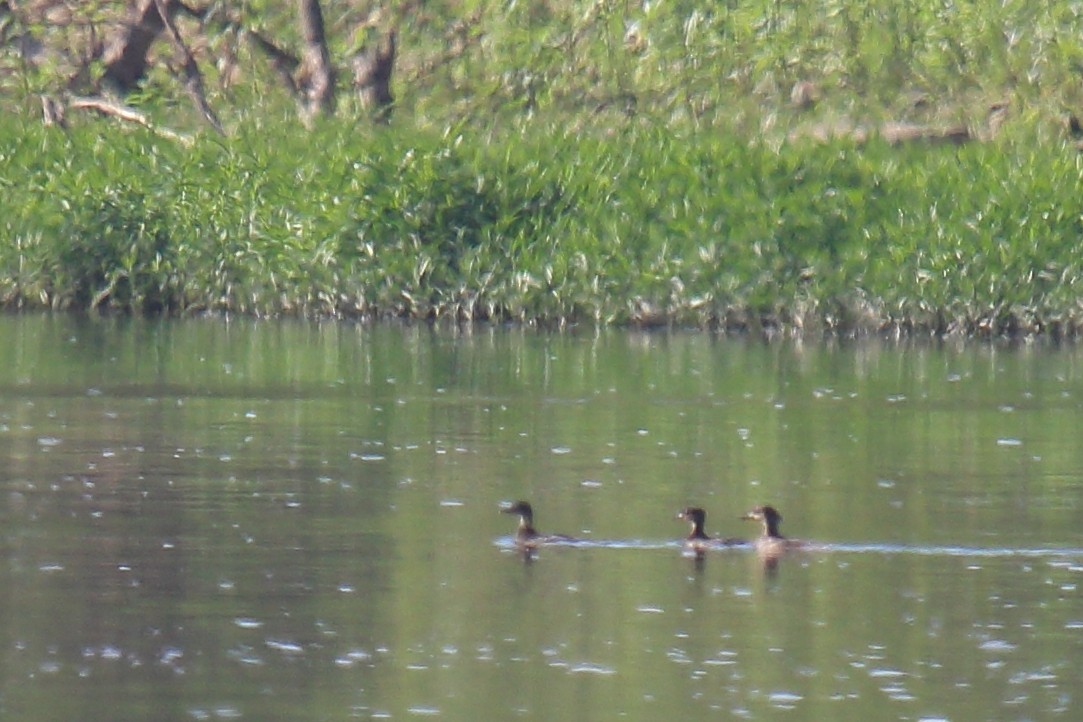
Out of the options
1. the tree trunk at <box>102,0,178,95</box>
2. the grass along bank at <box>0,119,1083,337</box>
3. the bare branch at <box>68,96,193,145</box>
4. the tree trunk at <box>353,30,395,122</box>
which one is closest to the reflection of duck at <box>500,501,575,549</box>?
the grass along bank at <box>0,119,1083,337</box>

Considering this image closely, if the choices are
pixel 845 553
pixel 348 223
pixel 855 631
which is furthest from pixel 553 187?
pixel 855 631

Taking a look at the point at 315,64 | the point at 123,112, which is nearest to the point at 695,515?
the point at 123,112

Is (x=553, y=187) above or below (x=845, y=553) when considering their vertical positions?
above

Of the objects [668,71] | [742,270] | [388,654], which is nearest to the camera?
[388,654]

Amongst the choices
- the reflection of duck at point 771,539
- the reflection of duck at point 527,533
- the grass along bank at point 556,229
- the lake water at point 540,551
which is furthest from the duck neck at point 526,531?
the grass along bank at point 556,229

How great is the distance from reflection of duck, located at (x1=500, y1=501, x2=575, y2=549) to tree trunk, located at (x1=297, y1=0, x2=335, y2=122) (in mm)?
22073

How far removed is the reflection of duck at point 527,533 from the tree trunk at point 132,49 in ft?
82.0

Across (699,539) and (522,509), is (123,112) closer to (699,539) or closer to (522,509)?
(522,509)

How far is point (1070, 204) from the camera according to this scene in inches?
1099

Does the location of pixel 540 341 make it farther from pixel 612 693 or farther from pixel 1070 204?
pixel 612 693

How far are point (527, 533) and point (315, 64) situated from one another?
2295 cm

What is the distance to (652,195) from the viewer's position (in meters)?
29.0

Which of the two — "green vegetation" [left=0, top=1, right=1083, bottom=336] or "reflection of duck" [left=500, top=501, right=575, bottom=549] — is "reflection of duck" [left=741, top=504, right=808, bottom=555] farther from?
"green vegetation" [left=0, top=1, right=1083, bottom=336]

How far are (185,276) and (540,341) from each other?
5.18m
